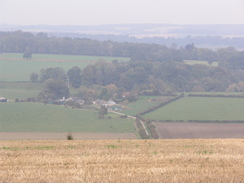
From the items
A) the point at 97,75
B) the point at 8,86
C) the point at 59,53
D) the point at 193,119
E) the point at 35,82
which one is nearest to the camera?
the point at 193,119

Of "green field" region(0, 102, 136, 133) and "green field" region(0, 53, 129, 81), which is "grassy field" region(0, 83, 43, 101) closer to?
"green field" region(0, 53, 129, 81)

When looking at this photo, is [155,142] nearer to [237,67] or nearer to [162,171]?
[162,171]

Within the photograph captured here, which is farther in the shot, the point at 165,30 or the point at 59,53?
the point at 165,30

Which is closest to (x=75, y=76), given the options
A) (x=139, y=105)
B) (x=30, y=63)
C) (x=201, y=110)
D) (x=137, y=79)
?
(x=137, y=79)

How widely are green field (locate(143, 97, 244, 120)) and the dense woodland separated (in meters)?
6.17

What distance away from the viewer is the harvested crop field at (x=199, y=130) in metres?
26.1

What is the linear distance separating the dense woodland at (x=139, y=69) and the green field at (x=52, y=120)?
905 centimetres

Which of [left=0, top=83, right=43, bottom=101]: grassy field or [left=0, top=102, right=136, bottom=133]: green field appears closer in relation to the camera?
[left=0, top=102, right=136, bottom=133]: green field

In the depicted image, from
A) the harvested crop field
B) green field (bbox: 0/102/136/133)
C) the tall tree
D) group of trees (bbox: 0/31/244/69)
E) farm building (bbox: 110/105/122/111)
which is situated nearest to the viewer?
the harvested crop field

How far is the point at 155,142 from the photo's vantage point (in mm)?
13219

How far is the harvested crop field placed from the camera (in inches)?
1029

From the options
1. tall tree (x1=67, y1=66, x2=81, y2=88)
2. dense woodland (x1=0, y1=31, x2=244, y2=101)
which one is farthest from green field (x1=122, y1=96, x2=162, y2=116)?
tall tree (x1=67, y1=66, x2=81, y2=88)

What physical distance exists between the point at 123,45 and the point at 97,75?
88.5ft

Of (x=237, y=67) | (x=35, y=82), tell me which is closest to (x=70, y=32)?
(x=237, y=67)
